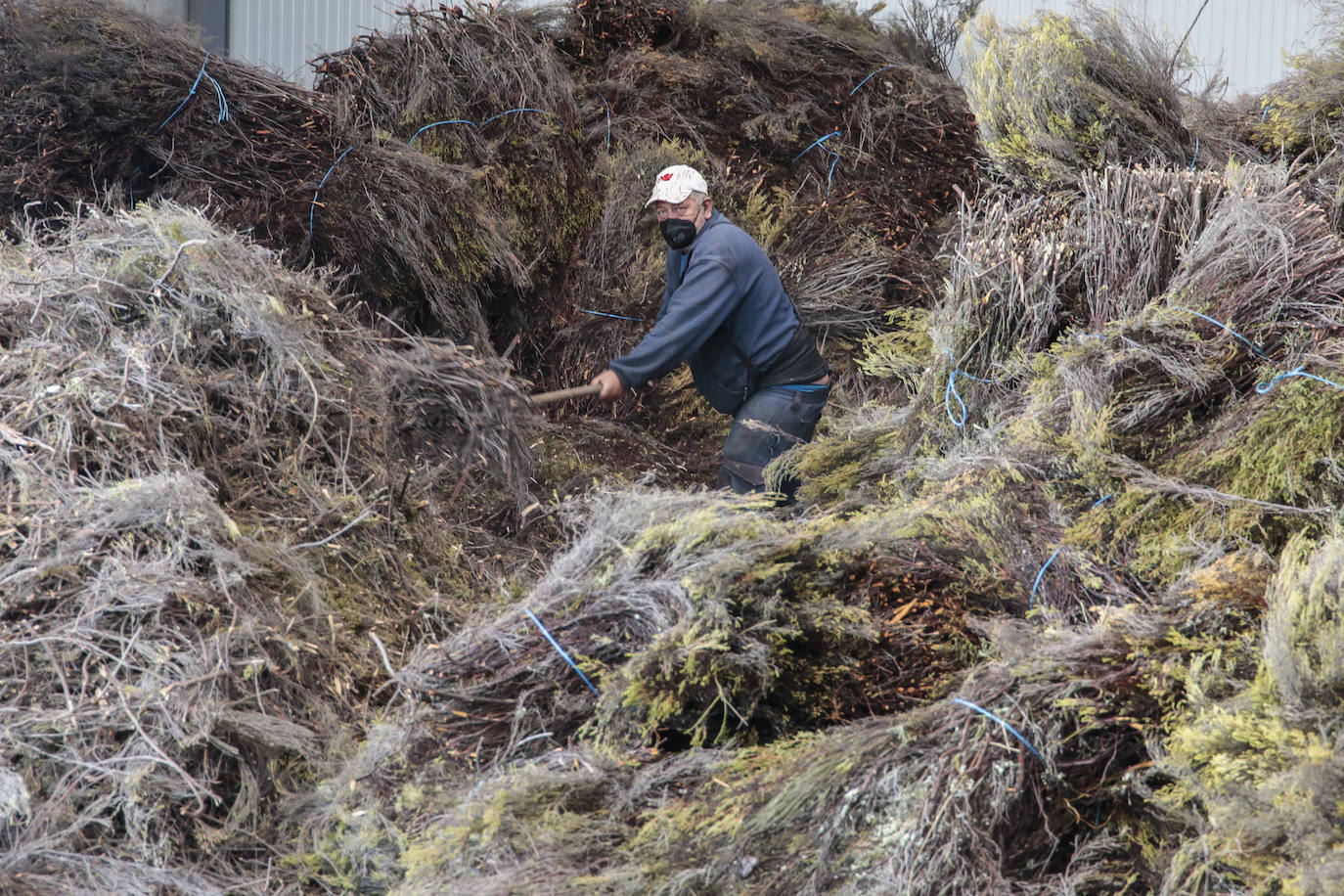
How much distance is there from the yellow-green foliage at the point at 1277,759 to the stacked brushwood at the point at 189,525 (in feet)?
6.22

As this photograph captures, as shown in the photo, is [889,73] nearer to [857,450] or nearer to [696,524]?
[857,450]

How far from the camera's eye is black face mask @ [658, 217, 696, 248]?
3.96 m

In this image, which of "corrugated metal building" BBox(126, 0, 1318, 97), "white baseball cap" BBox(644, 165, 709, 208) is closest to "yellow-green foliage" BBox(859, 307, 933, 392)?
"white baseball cap" BBox(644, 165, 709, 208)

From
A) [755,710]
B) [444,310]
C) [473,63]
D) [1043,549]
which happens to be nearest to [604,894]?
[755,710]

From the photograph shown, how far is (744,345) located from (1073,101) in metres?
1.50

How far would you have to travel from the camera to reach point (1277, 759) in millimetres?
1864

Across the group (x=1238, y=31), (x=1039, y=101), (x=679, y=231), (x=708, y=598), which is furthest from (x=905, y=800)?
(x=1238, y=31)

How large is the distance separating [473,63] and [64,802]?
3.37m

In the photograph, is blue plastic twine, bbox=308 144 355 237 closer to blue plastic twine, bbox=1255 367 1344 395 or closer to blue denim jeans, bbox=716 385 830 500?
blue denim jeans, bbox=716 385 830 500

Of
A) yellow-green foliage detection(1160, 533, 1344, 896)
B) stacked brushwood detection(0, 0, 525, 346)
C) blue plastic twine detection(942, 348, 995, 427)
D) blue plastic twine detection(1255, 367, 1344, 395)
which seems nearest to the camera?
yellow-green foliage detection(1160, 533, 1344, 896)

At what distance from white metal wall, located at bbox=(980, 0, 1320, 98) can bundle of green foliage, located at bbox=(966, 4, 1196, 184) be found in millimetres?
1298

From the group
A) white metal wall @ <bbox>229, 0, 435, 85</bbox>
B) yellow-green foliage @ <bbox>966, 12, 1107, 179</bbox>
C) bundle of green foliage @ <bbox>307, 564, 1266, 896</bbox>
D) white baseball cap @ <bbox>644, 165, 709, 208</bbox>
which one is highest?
white metal wall @ <bbox>229, 0, 435, 85</bbox>

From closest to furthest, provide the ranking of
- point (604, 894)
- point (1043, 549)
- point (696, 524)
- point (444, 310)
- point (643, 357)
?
point (604, 894) < point (696, 524) < point (1043, 549) < point (643, 357) < point (444, 310)

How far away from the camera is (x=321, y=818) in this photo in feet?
8.07
